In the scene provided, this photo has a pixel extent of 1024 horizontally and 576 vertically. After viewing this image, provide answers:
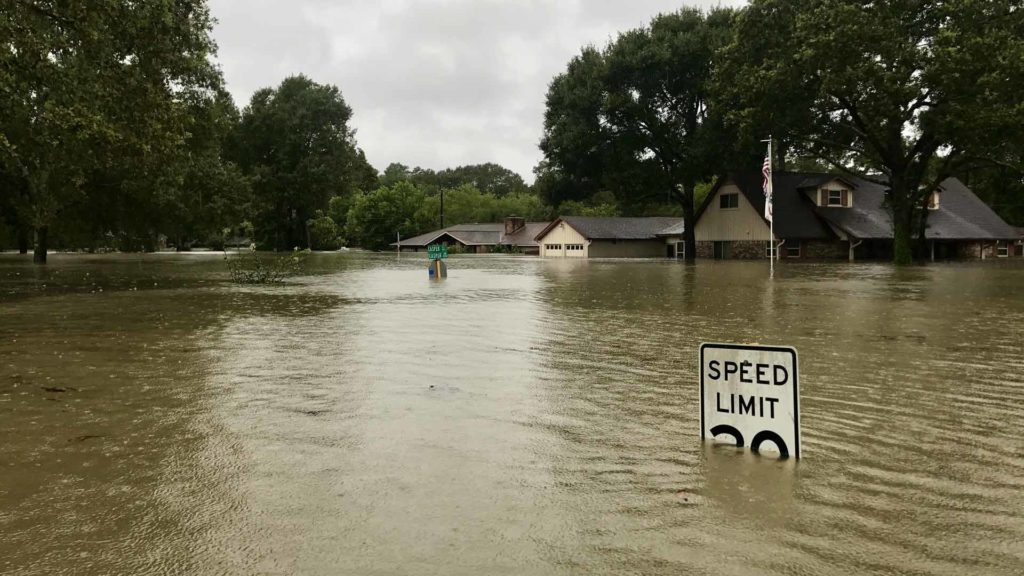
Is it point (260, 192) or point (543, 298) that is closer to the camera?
point (543, 298)

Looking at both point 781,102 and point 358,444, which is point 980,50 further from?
point 358,444

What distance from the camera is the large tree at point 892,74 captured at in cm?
3603

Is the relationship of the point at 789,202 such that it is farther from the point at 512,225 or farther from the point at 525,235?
the point at 512,225

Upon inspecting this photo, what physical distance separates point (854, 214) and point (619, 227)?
26445 mm

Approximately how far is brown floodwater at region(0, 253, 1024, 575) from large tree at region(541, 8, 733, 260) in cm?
4594

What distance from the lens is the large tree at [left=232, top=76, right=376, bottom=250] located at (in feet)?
298

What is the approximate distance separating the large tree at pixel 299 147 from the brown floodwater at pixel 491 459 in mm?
81912

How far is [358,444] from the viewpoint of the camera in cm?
596

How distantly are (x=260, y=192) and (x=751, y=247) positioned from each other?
197 ft

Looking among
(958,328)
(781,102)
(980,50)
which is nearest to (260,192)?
(781,102)

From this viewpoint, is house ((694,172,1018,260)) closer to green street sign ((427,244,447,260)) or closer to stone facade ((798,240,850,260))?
stone facade ((798,240,850,260))

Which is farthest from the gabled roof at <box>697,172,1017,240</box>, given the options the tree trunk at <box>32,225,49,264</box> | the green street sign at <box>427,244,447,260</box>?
the tree trunk at <box>32,225,49,264</box>

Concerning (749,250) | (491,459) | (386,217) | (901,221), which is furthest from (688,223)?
(386,217)

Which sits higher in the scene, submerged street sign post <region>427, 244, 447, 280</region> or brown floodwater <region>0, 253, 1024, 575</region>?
submerged street sign post <region>427, 244, 447, 280</region>
